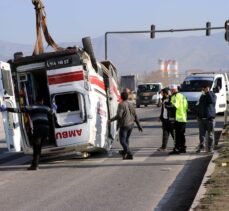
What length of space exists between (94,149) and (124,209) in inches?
261

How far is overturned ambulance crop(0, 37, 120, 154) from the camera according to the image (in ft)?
51.6

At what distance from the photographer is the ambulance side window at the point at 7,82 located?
593 inches

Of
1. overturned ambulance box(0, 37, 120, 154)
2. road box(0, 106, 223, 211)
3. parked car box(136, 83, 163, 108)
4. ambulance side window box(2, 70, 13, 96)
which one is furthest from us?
parked car box(136, 83, 163, 108)

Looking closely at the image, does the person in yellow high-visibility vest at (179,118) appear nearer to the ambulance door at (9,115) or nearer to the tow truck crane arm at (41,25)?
the tow truck crane arm at (41,25)

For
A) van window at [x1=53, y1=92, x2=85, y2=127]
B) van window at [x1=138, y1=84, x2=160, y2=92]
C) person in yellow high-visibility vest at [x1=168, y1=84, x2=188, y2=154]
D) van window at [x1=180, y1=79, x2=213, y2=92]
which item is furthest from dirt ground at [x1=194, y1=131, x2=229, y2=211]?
van window at [x1=138, y1=84, x2=160, y2=92]

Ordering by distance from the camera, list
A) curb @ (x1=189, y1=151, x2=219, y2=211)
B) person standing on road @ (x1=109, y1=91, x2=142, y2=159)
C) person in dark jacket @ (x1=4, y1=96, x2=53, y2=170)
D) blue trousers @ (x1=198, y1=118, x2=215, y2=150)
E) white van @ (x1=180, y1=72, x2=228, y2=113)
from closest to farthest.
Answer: curb @ (x1=189, y1=151, x2=219, y2=211) < person in dark jacket @ (x1=4, y1=96, x2=53, y2=170) < person standing on road @ (x1=109, y1=91, x2=142, y2=159) < blue trousers @ (x1=198, y1=118, x2=215, y2=150) < white van @ (x1=180, y1=72, x2=228, y2=113)

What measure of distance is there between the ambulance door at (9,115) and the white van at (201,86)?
718 inches

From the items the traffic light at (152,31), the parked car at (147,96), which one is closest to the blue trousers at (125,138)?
the traffic light at (152,31)

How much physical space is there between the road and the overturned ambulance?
0.58 m

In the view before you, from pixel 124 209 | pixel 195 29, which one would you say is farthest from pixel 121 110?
pixel 195 29

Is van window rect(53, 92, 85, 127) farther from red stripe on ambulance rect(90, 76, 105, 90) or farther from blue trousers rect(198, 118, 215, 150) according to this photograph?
blue trousers rect(198, 118, 215, 150)

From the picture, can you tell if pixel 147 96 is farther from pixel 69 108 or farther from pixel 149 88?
pixel 69 108

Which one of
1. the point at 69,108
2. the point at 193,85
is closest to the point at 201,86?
the point at 193,85

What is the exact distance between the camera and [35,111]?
1577 cm
